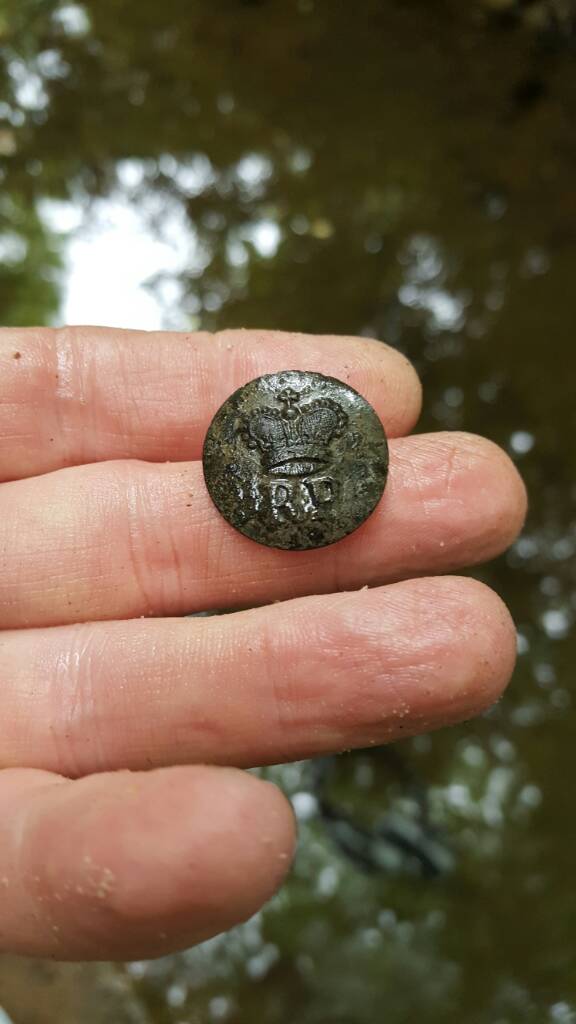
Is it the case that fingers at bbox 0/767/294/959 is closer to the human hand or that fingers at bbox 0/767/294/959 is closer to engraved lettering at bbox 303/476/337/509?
the human hand

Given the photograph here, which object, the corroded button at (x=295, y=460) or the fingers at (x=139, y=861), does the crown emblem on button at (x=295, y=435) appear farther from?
the fingers at (x=139, y=861)

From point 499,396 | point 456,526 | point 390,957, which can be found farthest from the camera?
point 499,396

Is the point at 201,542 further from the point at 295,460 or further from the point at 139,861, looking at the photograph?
the point at 139,861

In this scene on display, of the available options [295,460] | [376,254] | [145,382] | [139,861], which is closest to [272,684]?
[139,861]

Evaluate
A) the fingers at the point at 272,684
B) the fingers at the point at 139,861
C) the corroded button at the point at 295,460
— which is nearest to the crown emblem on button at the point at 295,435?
the corroded button at the point at 295,460

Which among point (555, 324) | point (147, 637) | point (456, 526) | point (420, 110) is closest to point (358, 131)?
point (420, 110)

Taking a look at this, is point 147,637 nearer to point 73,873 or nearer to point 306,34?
point 73,873

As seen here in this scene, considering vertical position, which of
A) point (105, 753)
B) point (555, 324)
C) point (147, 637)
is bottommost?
point (105, 753)
